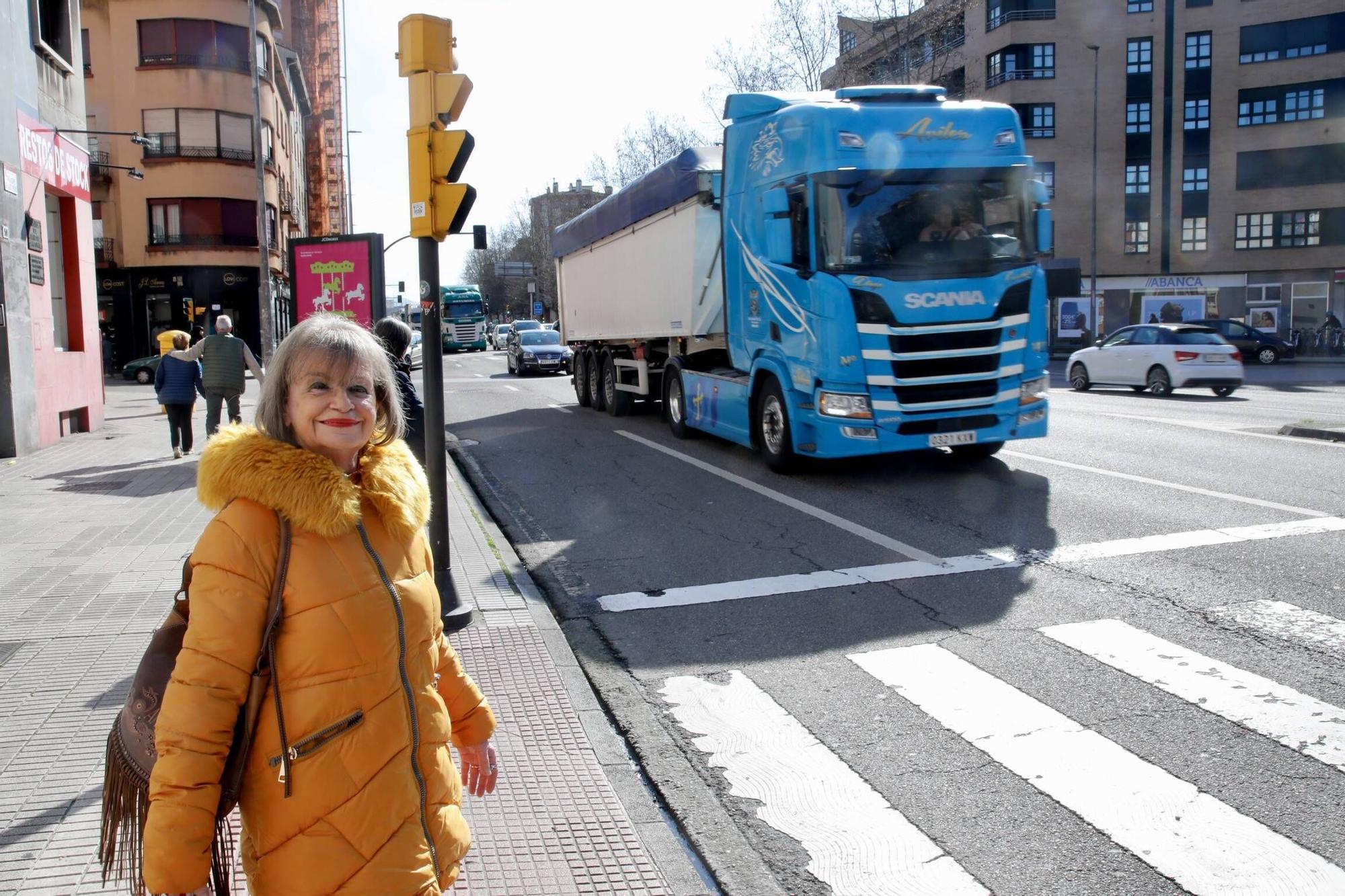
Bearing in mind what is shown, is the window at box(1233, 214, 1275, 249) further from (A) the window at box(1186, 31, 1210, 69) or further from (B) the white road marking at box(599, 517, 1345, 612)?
(B) the white road marking at box(599, 517, 1345, 612)

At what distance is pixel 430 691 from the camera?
2.45m

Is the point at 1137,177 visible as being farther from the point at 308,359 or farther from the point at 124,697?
the point at 308,359

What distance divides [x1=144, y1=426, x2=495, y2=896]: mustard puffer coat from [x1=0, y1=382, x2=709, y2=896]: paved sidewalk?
1290mm

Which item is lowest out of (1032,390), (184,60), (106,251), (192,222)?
(1032,390)

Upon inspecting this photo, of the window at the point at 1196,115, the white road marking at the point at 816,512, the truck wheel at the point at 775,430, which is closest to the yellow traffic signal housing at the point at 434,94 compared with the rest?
the white road marking at the point at 816,512

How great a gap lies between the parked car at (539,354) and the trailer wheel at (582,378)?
12692 mm

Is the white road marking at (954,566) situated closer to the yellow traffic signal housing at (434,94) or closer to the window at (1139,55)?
the yellow traffic signal housing at (434,94)

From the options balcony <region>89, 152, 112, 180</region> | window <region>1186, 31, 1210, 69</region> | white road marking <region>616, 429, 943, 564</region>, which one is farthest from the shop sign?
window <region>1186, 31, 1210, 69</region>

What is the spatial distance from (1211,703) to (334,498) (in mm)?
4121

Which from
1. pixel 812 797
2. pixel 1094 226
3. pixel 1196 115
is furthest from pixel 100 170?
pixel 1196 115

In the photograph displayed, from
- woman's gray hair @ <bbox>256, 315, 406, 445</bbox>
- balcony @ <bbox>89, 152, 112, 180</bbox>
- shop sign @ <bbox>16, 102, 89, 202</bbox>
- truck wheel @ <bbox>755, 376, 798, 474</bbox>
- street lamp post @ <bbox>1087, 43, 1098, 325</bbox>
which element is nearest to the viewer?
woman's gray hair @ <bbox>256, 315, 406, 445</bbox>

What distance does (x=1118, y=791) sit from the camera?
408 cm

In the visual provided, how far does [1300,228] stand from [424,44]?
Result: 57171 millimetres

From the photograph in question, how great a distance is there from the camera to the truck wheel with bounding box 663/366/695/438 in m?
14.7
